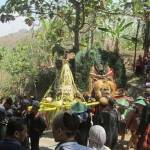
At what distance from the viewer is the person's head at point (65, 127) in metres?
5.12

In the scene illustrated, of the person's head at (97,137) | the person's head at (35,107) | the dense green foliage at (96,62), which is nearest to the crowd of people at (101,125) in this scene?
the person's head at (97,137)

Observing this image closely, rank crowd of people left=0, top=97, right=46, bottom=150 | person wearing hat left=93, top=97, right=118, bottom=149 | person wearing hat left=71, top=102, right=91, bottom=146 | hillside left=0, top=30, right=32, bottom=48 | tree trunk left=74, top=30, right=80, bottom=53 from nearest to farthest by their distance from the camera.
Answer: crowd of people left=0, top=97, right=46, bottom=150
person wearing hat left=93, top=97, right=118, bottom=149
person wearing hat left=71, top=102, right=91, bottom=146
tree trunk left=74, top=30, right=80, bottom=53
hillside left=0, top=30, right=32, bottom=48

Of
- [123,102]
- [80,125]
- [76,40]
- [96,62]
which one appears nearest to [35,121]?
[80,125]

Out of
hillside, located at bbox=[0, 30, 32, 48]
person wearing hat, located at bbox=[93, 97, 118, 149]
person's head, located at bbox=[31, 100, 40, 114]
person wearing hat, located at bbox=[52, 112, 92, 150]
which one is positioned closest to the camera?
person wearing hat, located at bbox=[52, 112, 92, 150]

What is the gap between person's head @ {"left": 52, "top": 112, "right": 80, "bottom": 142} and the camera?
5125mm

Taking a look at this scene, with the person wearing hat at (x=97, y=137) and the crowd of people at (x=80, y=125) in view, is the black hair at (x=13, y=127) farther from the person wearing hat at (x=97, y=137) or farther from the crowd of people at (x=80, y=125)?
the person wearing hat at (x=97, y=137)

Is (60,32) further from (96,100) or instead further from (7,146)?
(7,146)

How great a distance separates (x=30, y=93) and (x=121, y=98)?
1173cm

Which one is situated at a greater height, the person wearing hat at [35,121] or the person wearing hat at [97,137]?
the person wearing hat at [97,137]

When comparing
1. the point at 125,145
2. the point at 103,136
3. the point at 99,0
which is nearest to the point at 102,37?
the point at 99,0

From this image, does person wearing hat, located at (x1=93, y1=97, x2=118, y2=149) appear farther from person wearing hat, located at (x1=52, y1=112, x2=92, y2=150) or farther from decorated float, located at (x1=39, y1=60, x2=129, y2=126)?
person wearing hat, located at (x1=52, y1=112, x2=92, y2=150)

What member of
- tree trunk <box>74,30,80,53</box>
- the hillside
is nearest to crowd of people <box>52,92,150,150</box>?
tree trunk <box>74,30,80,53</box>

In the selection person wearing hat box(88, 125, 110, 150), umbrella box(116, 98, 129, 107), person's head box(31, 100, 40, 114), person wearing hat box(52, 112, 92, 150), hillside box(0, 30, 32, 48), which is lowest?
hillside box(0, 30, 32, 48)

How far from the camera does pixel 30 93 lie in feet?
82.6
